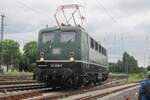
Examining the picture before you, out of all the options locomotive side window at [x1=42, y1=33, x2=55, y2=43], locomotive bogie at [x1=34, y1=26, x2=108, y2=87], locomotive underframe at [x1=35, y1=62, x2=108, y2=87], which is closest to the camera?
locomotive underframe at [x1=35, y1=62, x2=108, y2=87]

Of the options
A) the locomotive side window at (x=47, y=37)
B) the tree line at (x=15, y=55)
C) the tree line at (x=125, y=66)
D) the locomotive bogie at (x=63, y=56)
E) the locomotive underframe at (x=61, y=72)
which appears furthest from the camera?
the tree line at (x=125, y=66)

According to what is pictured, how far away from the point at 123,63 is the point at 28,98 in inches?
5211

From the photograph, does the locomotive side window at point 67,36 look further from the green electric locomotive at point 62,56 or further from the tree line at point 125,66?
the tree line at point 125,66

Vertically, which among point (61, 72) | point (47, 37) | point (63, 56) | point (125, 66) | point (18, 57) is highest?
point (18, 57)

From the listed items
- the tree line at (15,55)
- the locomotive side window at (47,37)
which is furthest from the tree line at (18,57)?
the locomotive side window at (47,37)

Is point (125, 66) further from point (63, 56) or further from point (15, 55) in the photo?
point (63, 56)

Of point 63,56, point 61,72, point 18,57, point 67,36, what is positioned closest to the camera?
point 61,72

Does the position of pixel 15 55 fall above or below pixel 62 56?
above

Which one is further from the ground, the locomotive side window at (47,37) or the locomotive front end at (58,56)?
the locomotive side window at (47,37)

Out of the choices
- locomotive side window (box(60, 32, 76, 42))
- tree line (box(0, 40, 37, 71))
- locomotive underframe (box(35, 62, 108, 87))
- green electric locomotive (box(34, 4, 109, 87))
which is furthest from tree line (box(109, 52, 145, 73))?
locomotive underframe (box(35, 62, 108, 87))

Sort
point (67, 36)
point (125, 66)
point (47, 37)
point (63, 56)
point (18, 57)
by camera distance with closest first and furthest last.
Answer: point (63, 56) < point (67, 36) < point (47, 37) < point (18, 57) < point (125, 66)

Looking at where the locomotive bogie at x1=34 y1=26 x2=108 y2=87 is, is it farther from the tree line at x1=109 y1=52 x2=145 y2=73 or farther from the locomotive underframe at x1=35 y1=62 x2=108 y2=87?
the tree line at x1=109 y1=52 x2=145 y2=73

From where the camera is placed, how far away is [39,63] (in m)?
23.8

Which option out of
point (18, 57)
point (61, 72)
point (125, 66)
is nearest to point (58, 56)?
point (61, 72)
